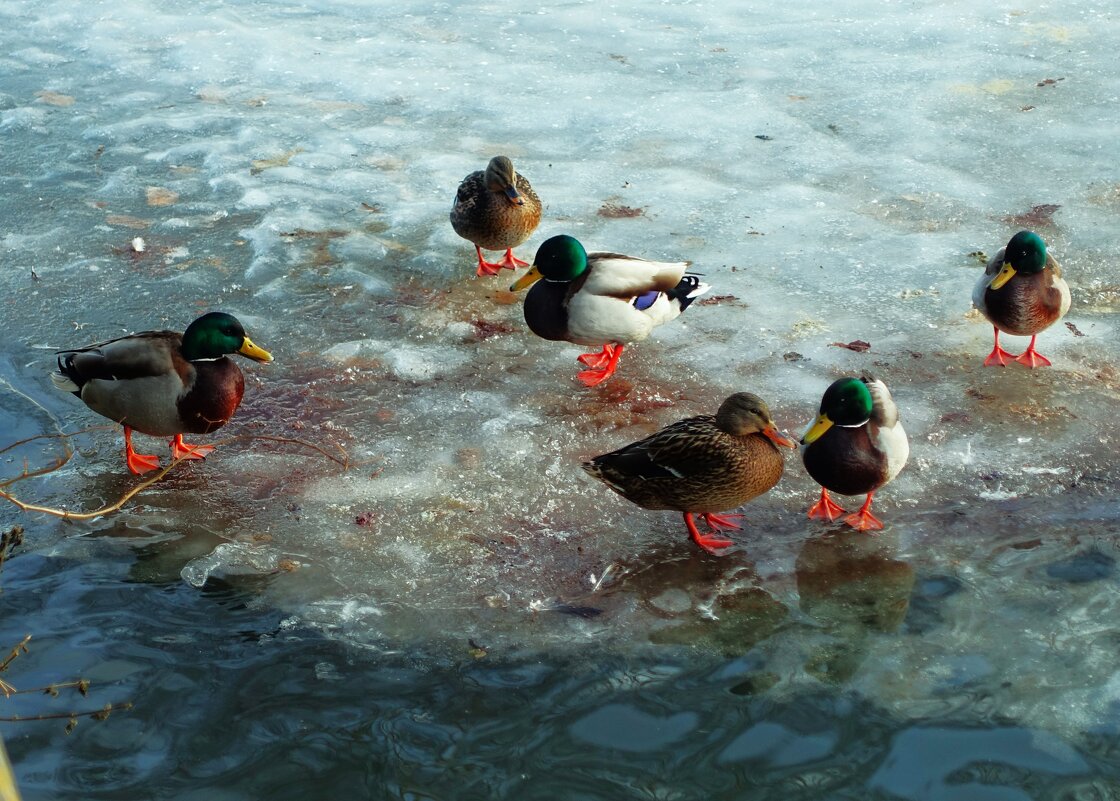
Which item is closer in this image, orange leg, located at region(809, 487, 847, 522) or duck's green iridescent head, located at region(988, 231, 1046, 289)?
orange leg, located at region(809, 487, 847, 522)

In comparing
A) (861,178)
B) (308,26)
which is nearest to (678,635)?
(861,178)

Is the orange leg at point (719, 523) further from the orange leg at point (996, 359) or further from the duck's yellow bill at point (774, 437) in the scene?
the orange leg at point (996, 359)

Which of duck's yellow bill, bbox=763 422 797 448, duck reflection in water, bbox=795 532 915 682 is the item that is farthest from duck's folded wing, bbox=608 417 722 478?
duck reflection in water, bbox=795 532 915 682

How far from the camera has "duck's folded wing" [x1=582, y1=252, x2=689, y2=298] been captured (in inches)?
195

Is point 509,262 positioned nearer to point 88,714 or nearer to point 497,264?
point 497,264

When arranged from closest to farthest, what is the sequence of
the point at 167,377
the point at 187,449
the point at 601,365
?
the point at 167,377 → the point at 187,449 → the point at 601,365

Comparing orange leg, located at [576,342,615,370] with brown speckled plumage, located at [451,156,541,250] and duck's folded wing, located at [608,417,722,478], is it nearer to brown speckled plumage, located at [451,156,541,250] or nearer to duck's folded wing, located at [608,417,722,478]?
brown speckled plumage, located at [451,156,541,250]

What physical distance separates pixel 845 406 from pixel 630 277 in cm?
134

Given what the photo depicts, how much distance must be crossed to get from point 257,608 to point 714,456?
1571mm

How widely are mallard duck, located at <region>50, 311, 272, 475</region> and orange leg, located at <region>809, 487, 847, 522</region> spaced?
220 centimetres

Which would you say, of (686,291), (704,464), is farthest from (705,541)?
(686,291)

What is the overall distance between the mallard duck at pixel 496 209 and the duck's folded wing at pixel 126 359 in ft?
5.86

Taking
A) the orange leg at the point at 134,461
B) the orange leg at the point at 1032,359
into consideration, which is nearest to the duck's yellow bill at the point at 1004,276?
the orange leg at the point at 1032,359

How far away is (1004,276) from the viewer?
15.9 ft
